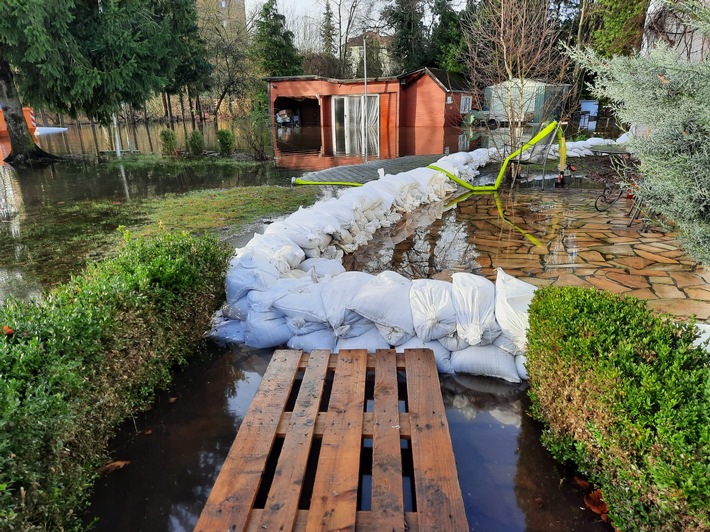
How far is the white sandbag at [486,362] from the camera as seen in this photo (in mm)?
3109

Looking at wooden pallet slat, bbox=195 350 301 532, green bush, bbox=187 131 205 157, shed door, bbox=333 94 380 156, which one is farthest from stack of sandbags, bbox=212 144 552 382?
shed door, bbox=333 94 380 156

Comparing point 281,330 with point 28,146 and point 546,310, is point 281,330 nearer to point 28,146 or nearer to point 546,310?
point 546,310

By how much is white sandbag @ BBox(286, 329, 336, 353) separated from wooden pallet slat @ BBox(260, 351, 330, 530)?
483mm

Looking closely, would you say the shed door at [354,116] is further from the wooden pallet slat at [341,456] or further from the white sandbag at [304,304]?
the wooden pallet slat at [341,456]

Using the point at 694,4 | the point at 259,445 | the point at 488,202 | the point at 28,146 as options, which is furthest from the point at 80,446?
the point at 28,146

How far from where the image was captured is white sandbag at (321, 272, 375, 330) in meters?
3.38

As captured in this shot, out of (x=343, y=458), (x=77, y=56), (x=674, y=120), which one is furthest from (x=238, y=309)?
(x=77, y=56)

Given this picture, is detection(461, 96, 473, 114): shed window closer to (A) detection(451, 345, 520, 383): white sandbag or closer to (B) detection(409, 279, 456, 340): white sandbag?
(B) detection(409, 279, 456, 340): white sandbag

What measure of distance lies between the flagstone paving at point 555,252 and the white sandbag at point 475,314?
4.83 ft

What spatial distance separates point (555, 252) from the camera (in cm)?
553

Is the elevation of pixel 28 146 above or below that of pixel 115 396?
above

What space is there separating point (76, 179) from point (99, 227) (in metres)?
5.76

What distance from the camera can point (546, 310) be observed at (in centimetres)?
250

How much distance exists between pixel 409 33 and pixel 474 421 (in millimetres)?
34019
